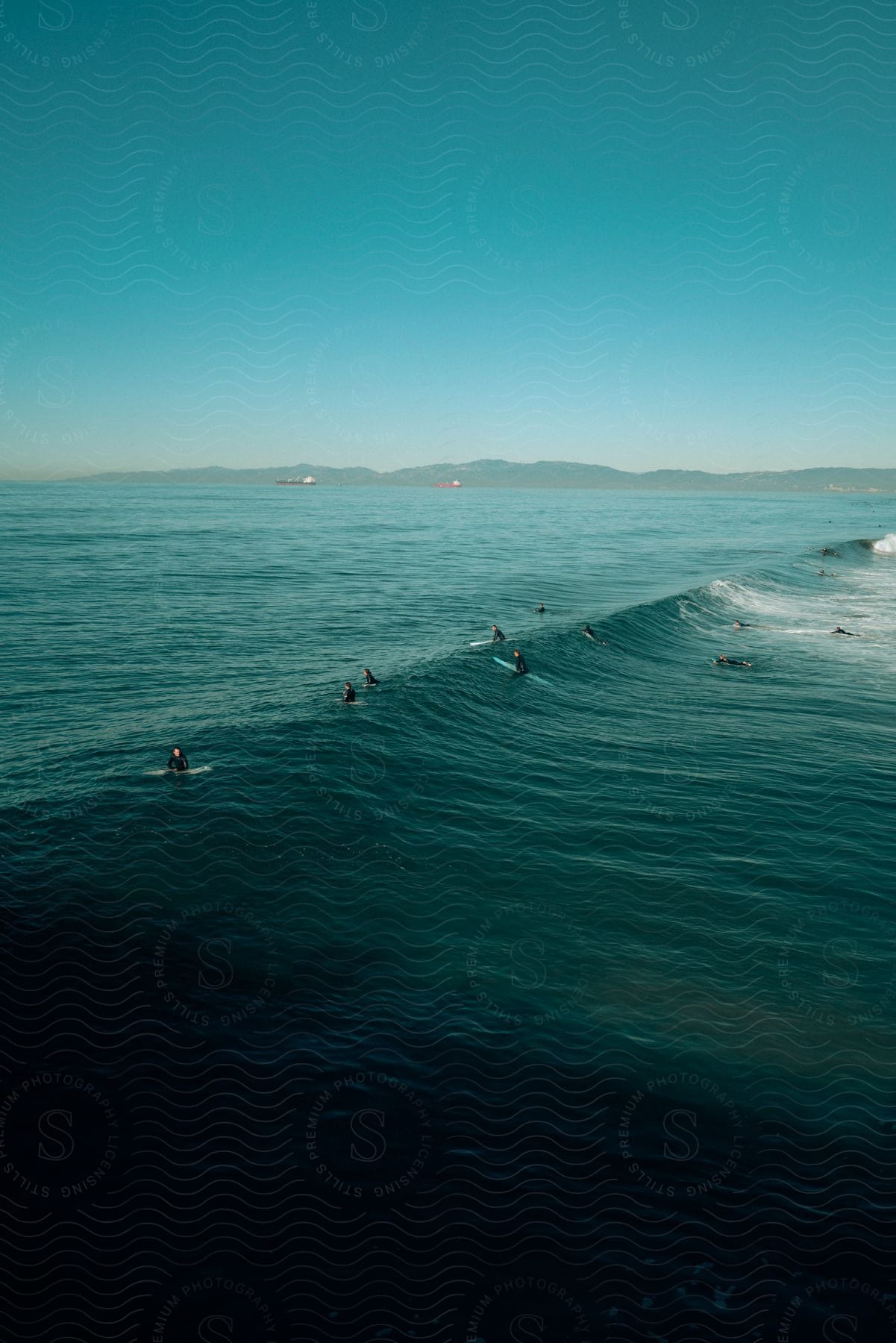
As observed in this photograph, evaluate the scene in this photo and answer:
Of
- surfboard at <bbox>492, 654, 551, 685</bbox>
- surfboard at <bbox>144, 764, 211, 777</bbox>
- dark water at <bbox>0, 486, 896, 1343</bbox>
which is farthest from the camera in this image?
surfboard at <bbox>492, 654, 551, 685</bbox>

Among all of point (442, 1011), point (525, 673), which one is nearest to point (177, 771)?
point (442, 1011)

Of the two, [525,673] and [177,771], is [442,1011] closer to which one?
[177,771]

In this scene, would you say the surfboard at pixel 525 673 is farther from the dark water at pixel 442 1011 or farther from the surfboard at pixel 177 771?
the surfboard at pixel 177 771

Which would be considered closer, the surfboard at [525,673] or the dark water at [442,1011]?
the dark water at [442,1011]

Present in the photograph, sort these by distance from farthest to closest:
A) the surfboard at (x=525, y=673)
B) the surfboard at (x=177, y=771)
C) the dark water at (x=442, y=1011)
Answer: the surfboard at (x=525, y=673) < the surfboard at (x=177, y=771) < the dark water at (x=442, y=1011)

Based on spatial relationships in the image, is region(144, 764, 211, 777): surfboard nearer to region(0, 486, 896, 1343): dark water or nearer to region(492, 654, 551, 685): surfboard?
region(0, 486, 896, 1343): dark water

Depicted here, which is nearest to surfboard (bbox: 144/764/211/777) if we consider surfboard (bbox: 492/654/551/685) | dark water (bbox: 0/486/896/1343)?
dark water (bbox: 0/486/896/1343)

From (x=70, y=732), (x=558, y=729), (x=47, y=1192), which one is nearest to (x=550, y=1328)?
(x=47, y=1192)

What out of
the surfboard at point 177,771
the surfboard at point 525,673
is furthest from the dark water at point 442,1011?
the surfboard at point 525,673
